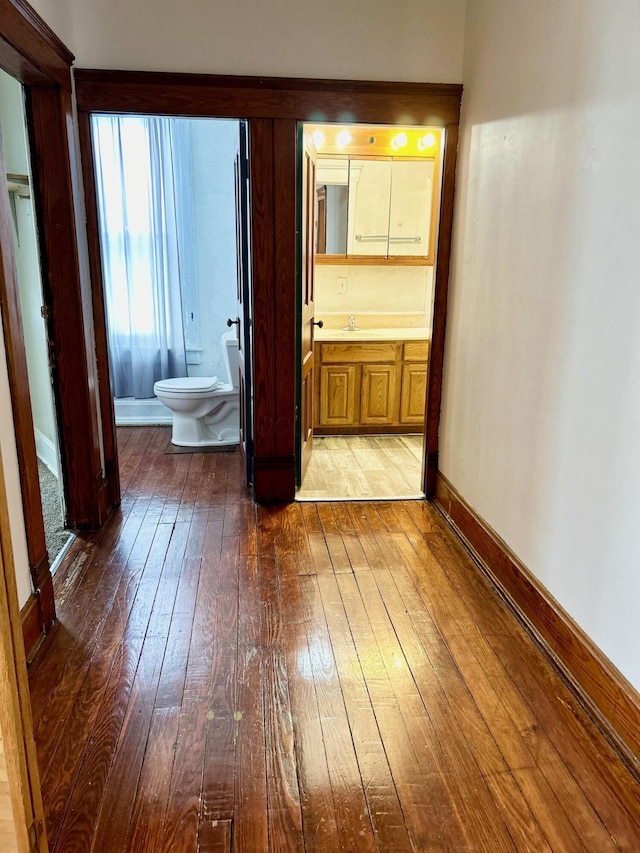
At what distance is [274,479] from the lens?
3520 millimetres

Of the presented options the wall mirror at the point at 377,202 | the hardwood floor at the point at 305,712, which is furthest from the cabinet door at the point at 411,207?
the hardwood floor at the point at 305,712

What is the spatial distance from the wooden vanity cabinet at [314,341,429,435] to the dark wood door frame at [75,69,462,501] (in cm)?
124

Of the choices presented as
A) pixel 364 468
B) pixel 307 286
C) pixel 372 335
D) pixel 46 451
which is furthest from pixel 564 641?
pixel 46 451

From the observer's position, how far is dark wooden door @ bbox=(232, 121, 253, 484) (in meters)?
3.25

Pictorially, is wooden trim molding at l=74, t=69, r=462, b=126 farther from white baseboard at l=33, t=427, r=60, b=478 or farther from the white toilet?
white baseboard at l=33, t=427, r=60, b=478

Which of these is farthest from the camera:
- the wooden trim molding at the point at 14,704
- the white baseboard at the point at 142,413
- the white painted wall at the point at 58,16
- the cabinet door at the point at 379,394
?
the white baseboard at the point at 142,413

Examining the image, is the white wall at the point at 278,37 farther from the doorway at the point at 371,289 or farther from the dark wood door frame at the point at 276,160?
the doorway at the point at 371,289

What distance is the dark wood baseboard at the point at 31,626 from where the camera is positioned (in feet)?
6.84

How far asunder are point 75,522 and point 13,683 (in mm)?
2107

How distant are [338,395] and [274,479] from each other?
1.44m

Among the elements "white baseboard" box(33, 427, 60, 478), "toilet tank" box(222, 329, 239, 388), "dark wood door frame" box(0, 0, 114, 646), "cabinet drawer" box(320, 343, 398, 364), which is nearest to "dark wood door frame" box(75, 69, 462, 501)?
"dark wood door frame" box(0, 0, 114, 646)

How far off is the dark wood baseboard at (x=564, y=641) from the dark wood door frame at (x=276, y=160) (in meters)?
0.89

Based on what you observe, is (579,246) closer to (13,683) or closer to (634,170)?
(634,170)

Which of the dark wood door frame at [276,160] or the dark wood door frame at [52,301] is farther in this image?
the dark wood door frame at [276,160]
